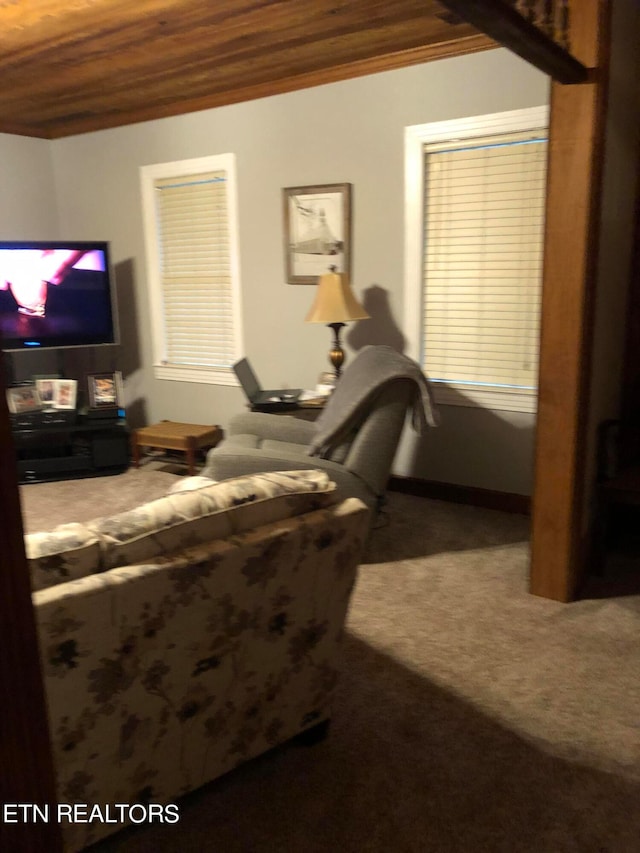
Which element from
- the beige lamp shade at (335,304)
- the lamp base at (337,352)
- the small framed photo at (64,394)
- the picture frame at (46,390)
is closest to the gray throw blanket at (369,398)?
the beige lamp shade at (335,304)

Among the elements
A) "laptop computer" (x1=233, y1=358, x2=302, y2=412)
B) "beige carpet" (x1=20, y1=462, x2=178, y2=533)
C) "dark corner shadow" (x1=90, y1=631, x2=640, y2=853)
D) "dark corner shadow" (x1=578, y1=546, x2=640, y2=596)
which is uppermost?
"laptop computer" (x1=233, y1=358, x2=302, y2=412)

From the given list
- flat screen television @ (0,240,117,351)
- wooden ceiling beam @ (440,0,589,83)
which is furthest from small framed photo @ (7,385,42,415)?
wooden ceiling beam @ (440,0,589,83)

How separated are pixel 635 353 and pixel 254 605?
2.54m

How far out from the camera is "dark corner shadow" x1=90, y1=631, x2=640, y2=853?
1.69 metres

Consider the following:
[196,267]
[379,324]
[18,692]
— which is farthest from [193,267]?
[18,692]

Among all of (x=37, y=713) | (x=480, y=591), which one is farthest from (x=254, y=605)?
(x=480, y=591)

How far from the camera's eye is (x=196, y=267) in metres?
4.94

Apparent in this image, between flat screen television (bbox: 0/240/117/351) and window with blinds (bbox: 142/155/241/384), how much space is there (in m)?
0.40

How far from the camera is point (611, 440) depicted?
317 cm

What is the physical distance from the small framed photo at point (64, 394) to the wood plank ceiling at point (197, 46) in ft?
6.14

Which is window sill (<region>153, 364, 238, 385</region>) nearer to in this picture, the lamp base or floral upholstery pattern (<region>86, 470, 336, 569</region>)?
the lamp base

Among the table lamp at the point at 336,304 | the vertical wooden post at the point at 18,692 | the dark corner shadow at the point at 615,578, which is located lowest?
the dark corner shadow at the point at 615,578

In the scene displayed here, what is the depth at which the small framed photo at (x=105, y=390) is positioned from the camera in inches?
191

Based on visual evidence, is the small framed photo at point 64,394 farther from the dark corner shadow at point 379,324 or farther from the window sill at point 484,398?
the window sill at point 484,398
